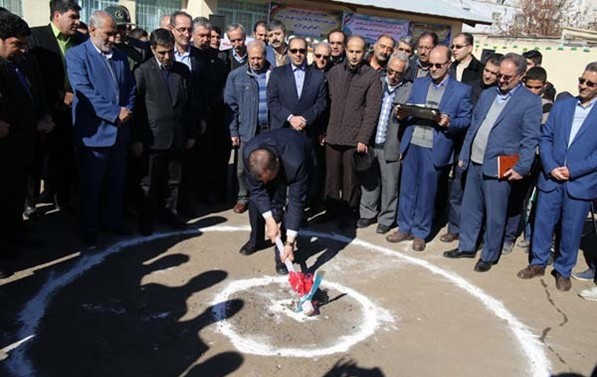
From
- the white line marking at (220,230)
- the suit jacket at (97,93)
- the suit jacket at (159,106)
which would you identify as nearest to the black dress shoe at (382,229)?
the white line marking at (220,230)

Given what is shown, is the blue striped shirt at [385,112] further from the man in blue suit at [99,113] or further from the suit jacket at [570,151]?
the man in blue suit at [99,113]

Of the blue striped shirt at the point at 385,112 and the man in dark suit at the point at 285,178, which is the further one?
the blue striped shirt at the point at 385,112

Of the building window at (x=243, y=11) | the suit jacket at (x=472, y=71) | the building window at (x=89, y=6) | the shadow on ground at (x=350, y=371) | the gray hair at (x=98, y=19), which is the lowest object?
the shadow on ground at (x=350, y=371)

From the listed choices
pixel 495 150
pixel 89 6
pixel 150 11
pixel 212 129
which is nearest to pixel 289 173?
pixel 495 150

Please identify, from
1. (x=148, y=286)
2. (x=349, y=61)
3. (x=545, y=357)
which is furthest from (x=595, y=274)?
(x=148, y=286)

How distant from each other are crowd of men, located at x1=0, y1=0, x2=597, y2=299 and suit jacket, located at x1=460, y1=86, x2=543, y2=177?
0.01 meters

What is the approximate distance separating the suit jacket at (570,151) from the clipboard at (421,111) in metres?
1.11

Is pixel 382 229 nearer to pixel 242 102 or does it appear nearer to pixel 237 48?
pixel 242 102

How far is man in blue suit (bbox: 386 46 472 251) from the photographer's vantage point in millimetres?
5727

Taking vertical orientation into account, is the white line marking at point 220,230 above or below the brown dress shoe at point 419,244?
below

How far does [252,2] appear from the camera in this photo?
16.0m

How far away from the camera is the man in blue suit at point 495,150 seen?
5.24 meters

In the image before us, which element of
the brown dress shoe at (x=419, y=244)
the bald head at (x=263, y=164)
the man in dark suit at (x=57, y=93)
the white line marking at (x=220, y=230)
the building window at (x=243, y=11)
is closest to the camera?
the white line marking at (x=220, y=230)

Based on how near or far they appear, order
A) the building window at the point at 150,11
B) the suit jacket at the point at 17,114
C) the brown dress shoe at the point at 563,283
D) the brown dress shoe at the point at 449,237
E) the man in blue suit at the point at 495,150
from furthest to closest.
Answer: the building window at the point at 150,11
the brown dress shoe at the point at 449,237
the brown dress shoe at the point at 563,283
the man in blue suit at the point at 495,150
the suit jacket at the point at 17,114
